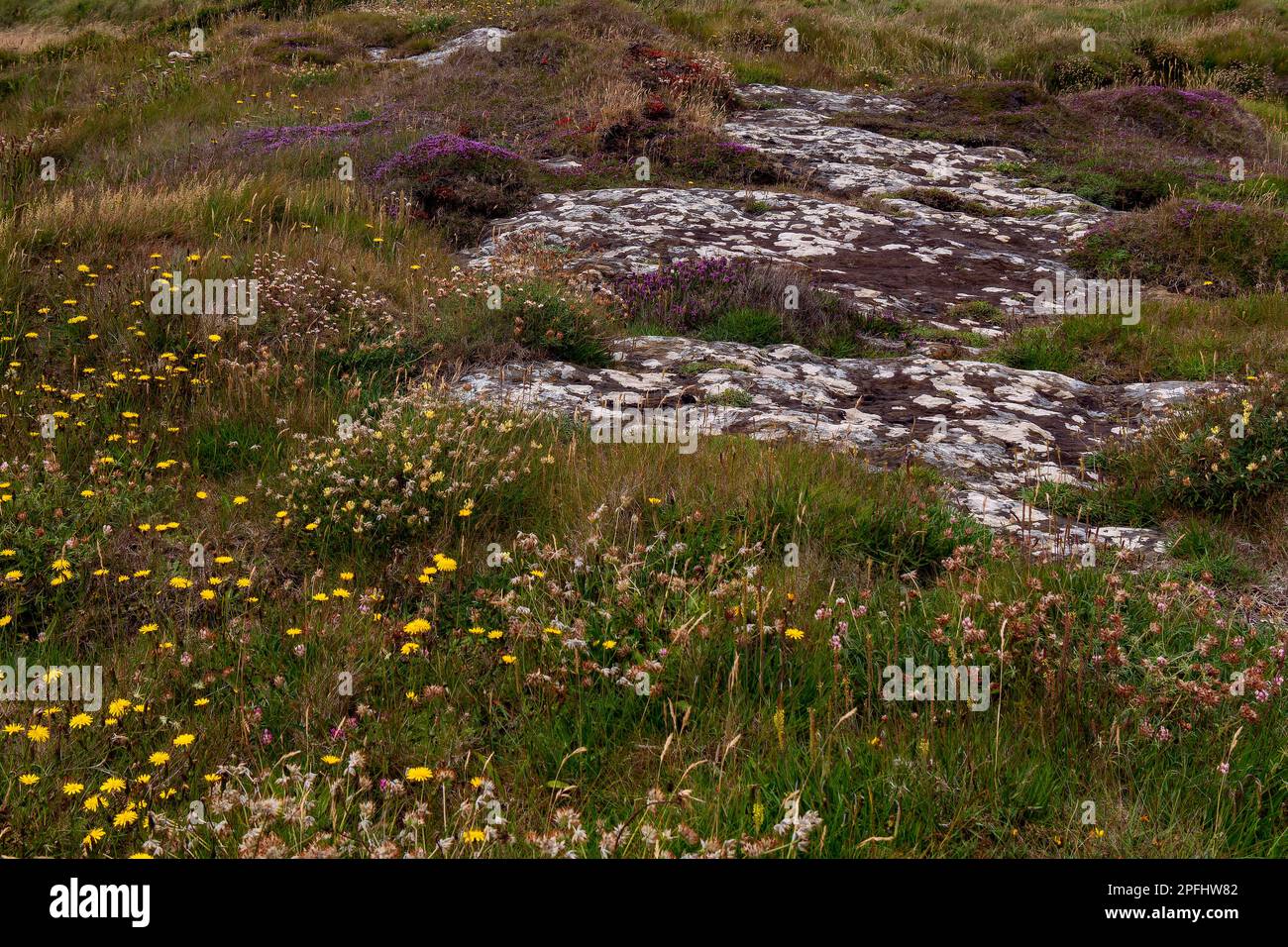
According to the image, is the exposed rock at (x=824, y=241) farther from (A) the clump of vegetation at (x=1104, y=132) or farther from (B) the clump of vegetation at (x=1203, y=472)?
(B) the clump of vegetation at (x=1203, y=472)

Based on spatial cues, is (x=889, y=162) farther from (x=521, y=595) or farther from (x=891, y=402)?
(x=521, y=595)

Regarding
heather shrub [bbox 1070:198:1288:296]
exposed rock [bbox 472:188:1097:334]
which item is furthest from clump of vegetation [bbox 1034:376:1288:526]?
heather shrub [bbox 1070:198:1288:296]

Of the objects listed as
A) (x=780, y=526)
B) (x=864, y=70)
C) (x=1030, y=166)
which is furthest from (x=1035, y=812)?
(x=864, y=70)

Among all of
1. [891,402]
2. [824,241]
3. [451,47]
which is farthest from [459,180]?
[451,47]

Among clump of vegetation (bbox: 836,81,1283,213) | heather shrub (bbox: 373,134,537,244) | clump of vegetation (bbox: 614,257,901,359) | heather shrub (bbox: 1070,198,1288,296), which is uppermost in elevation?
clump of vegetation (bbox: 836,81,1283,213)

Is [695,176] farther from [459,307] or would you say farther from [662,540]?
[662,540]

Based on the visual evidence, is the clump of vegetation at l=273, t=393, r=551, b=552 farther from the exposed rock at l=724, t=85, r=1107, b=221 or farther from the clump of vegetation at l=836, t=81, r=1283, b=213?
the clump of vegetation at l=836, t=81, r=1283, b=213

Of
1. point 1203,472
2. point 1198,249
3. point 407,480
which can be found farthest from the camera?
point 1198,249

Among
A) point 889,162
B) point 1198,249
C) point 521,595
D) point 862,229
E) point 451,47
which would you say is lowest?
point 521,595

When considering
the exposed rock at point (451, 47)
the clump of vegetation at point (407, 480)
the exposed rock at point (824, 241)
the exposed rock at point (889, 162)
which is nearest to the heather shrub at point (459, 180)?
the exposed rock at point (824, 241)

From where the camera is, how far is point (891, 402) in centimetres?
699

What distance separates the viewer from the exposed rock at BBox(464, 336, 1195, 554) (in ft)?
19.0

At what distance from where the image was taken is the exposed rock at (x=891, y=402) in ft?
19.0

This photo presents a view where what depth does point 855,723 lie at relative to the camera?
314 cm
